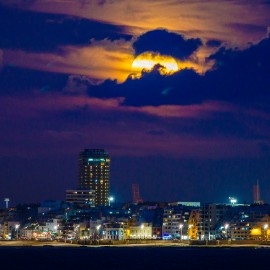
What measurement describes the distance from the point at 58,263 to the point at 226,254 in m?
38.8

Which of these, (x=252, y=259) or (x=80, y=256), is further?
(x=80, y=256)

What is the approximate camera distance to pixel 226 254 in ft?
651

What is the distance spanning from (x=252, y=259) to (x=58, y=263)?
101ft

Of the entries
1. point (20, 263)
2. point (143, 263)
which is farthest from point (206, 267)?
point (20, 263)

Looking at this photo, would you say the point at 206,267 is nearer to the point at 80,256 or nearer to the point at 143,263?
the point at 143,263

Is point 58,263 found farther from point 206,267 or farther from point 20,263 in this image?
point 206,267

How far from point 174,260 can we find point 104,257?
13.7 metres

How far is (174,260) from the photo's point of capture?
589 feet

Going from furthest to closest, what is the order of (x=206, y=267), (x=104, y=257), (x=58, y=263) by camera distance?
(x=104, y=257), (x=58, y=263), (x=206, y=267)

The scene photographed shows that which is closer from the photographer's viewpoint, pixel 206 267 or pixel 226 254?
pixel 206 267

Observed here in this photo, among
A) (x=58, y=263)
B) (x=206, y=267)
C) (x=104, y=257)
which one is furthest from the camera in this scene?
(x=104, y=257)

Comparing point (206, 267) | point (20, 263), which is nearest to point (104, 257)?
point (20, 263)

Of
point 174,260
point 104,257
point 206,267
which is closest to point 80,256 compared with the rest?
point 104,257

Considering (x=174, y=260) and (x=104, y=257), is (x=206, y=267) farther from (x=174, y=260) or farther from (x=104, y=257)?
(x=104, y=257)
